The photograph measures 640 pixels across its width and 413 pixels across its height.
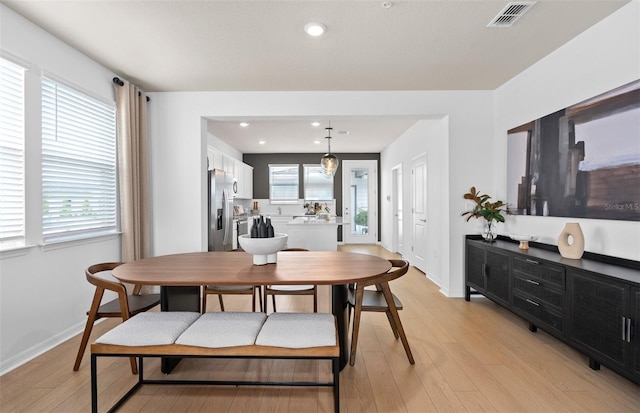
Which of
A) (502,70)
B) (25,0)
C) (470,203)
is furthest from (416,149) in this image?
(25,0)

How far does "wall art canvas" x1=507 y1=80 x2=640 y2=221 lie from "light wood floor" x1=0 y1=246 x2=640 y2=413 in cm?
119

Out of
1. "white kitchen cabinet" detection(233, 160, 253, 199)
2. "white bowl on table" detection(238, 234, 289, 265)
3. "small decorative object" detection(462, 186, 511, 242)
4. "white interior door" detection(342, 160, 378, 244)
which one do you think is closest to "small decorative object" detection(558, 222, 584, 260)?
"small decorative object" detection(462, 186, 511, 242)

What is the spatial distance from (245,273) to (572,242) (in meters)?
2.59

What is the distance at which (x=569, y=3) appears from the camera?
2.35m

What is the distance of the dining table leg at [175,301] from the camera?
2.29 meters

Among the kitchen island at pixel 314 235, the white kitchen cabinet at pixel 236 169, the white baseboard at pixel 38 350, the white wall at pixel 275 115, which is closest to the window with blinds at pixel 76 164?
the white wall at pixel 275 115

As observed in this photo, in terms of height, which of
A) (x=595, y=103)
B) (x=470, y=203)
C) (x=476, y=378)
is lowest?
(x=476, y=378)

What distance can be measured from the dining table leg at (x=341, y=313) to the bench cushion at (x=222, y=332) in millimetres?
558

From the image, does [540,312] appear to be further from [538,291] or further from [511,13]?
[511,13]

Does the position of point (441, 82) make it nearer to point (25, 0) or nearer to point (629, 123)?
point (629, 123)

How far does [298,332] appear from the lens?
5.76ft

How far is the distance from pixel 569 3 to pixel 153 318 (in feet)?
11.5

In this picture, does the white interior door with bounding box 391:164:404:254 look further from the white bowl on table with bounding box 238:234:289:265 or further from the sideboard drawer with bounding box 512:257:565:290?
the white bowl on table with bounding box 238:234:289:265

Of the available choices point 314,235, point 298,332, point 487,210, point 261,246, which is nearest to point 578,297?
point 487,210
